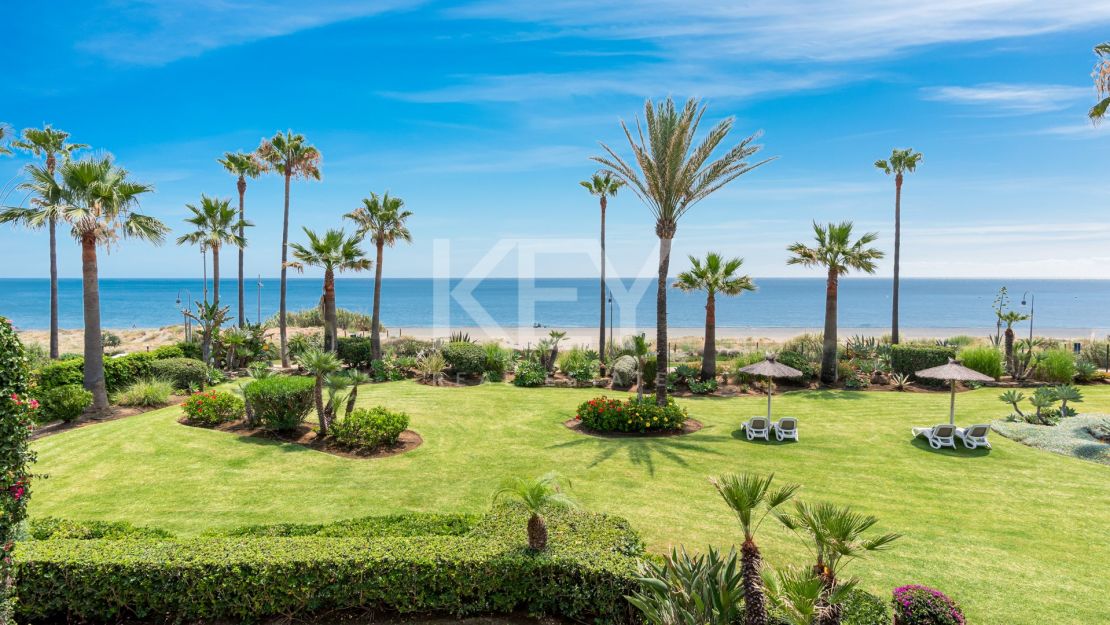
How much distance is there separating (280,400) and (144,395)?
7.41 metres

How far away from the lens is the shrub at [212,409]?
14570 millimetres

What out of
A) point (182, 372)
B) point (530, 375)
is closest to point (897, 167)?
point (530, 375)

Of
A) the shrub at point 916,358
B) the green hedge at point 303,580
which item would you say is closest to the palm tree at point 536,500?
the green hedge at point 303,580

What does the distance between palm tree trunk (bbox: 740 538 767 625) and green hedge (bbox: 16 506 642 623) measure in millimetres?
1409

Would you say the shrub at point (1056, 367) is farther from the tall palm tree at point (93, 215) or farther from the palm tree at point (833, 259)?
the tall palm tree at point (93, 215)

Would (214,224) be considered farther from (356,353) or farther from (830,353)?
(830,353)

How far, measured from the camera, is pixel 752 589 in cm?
539

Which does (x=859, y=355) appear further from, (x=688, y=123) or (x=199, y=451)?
(x=199, y=451)

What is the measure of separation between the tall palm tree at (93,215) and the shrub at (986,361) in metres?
30.2

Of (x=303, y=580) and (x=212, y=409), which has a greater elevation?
(x=212, y=409)

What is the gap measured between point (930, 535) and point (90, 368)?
21.7 m

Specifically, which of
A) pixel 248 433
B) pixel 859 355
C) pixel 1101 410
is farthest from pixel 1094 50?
pixel 248 433

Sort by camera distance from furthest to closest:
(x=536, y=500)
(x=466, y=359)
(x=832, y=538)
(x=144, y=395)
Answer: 1. (x=466, y=359)
2. (x=144, y=395)
3. (x=536, y=500)
4. (x=832, y=538)

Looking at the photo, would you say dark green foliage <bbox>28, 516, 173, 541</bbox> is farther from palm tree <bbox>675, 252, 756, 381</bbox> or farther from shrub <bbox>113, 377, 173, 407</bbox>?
palm tree <bbox>675, 252, 756, 381</bbox>
